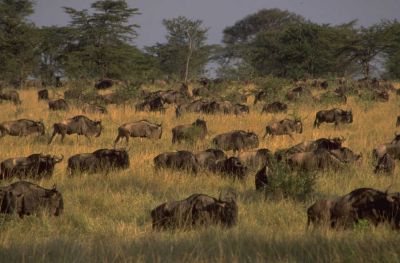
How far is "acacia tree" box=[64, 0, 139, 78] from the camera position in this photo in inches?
1527

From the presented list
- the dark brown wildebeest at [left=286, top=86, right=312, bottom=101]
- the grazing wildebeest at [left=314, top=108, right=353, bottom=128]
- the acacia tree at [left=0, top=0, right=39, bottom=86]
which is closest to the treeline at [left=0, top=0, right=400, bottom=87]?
the acacia tree at [left=0, top=0, right=39, bottom=86]

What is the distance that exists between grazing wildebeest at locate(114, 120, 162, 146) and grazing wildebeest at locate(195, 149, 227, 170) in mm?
3747

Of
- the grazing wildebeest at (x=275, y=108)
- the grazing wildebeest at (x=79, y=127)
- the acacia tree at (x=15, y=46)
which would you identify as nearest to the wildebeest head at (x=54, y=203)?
the grazing wildebeest at (x=79, y=127)

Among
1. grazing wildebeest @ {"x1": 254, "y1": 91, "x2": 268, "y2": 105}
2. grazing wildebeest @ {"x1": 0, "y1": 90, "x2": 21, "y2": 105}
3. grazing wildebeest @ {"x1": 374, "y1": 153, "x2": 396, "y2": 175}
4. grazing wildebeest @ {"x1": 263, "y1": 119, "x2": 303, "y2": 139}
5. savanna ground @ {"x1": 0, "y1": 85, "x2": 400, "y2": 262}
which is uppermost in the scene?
grazing wildebeest @ {"x1": 254, "y1": 91, "x2": 268, "y2": 105}

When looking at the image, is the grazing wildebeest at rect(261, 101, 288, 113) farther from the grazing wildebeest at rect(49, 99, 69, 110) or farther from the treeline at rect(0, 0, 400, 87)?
the treeline at rect(0, 0, 400, 87)

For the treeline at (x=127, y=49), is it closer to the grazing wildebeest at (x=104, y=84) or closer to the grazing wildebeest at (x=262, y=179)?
the grazing wildebeest at (x=104, y=84)

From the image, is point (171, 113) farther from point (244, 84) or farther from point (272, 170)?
point (244, 84)

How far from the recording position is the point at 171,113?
1894cm

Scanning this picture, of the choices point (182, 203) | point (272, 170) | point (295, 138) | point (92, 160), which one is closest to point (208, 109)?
point (295, 138)

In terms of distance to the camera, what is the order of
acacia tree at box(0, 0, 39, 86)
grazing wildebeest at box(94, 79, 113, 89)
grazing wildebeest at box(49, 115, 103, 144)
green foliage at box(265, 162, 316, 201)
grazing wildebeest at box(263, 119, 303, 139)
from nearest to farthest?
green foliage at box(265, 162, 316, 201)
grazing wildebeest at box(49, 115, 103, 144)
grazing wildebeest at box(263, 119, 303, 139)
grazing wildebeest at box(94, 79, 113, 89)
acacia tree at box(0, 0, 39, 86)

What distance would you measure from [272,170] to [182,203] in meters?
2.22

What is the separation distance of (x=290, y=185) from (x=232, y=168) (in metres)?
1.41

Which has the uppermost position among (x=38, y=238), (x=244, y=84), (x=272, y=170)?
(x=244, y=84)

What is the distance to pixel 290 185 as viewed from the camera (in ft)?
25.7
